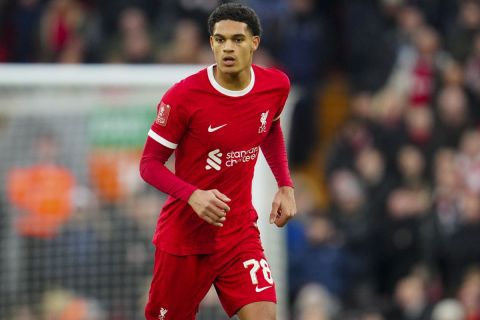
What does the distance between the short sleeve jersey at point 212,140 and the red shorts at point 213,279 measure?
0.07 metres

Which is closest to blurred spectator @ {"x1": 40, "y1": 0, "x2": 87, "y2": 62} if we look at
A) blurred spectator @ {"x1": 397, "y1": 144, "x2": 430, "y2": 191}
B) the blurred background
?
the blurred background

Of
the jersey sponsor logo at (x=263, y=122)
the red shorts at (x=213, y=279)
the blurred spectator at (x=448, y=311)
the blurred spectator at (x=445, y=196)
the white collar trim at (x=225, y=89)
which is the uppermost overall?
the white collar trim at (x=225, y=89)

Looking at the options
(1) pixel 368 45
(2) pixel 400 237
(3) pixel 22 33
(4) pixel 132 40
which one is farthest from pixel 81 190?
(1) pixel 368 45

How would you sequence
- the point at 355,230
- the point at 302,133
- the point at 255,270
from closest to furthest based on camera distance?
1. the point at 255,270
2. the point at 355,230
3. the point at 302,133

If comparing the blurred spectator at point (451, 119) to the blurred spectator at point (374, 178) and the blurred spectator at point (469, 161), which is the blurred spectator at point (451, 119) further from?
the blurred spectator at point (374, 178)

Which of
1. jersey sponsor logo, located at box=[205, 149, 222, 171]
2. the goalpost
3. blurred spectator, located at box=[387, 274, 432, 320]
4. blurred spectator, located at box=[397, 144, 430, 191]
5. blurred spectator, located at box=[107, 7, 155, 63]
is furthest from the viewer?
blurred spectator, located at box=[107, 7, 155, 63]

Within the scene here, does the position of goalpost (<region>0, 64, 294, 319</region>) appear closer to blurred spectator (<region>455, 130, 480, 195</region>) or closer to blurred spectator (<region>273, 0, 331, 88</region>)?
blurred spectator (<region>455, 130, 480, 195</region>)

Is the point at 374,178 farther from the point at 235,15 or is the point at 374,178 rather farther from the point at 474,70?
the point at 235,15

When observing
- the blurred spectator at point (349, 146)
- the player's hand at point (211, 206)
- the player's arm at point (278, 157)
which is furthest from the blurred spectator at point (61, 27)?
the player's hand at point (211, 206)

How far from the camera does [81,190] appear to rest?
38.4ft

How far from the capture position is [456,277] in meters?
13.5

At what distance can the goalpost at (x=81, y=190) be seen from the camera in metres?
11.6

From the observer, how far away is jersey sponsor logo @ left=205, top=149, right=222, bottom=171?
811 cm

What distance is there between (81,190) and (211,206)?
4.22 m
